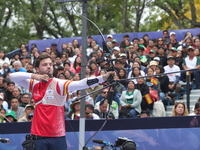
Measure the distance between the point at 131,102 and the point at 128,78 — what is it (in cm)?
243

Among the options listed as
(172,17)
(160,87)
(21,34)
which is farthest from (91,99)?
(21,34)

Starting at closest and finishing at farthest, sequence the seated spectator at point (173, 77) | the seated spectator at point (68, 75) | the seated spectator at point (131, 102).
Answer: the seated spectator at point (131, 102)
the seated spectator at point (173, 77)
the seated spectator at point (68, 75)

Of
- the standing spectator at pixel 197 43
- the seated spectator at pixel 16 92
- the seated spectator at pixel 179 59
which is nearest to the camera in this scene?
the seated spectator at pixel 16 92

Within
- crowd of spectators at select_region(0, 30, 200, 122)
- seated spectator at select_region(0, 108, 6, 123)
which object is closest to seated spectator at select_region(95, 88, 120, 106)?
crowd of spectators at select_region(0, 30, 200, 122)

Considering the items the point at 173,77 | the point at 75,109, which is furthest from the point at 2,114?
the point at 173,77

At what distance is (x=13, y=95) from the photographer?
13.8 m

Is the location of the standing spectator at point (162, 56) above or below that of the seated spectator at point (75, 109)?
above

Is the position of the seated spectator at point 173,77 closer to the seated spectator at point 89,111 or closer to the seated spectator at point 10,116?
the seated spectator at point 89,111

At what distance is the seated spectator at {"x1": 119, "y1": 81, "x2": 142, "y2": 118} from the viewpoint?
38.0 feet

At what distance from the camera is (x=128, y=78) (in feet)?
31.2

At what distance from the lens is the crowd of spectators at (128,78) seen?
11234 millimetres

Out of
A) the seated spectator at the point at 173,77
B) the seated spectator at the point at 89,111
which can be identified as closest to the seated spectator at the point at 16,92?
the seated spectator at the point at 89,111

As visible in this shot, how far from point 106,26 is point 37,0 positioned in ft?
14.8

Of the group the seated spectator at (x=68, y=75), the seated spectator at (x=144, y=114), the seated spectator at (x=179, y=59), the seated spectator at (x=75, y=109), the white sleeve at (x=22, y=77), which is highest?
the seated spectator at (x=179, y=59)
